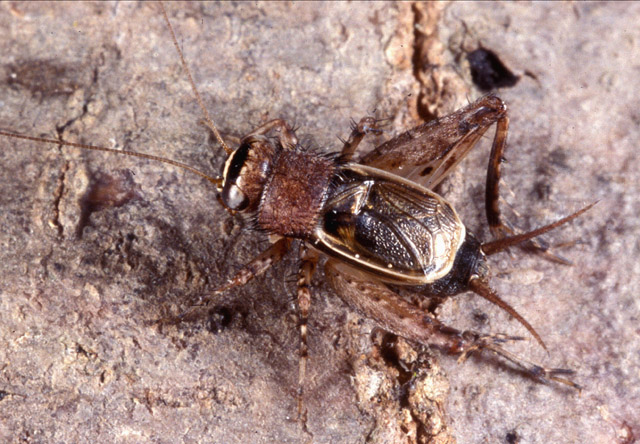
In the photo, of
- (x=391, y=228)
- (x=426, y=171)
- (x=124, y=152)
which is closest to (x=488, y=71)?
(x=426, y=171)

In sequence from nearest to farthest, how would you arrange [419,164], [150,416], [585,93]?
[150,416] → [419,164] → [585,93]

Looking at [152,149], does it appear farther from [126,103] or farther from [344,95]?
[344,95]

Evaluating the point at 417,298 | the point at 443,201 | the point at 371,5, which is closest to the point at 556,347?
the point at 417,298

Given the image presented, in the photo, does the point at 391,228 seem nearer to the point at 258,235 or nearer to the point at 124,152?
the point at 258,235

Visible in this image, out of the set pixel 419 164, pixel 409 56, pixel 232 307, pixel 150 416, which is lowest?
pixel 150 416

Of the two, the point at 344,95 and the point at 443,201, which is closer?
the point at 443,201
